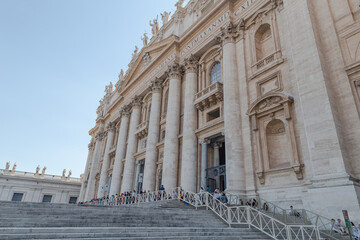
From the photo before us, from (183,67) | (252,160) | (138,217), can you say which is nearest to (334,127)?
(252,160)

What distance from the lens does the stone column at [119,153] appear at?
86.6 feet

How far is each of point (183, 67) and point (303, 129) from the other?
12.5 metres

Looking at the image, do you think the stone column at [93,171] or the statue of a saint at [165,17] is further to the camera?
the stone column at [93,171]

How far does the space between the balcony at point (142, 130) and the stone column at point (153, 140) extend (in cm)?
203

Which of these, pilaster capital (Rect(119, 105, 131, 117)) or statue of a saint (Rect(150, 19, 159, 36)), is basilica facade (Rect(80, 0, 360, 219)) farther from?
pilaster capital (Rect(119, 105, 131, 117))

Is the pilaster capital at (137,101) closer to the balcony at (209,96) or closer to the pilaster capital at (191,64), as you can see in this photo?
the pilaster capital at (191,64)

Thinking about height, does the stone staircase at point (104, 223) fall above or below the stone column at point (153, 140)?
below

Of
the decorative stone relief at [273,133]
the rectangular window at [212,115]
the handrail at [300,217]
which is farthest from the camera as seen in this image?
the rectangular window at [212,115]

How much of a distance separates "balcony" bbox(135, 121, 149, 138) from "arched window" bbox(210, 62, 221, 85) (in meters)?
8.75

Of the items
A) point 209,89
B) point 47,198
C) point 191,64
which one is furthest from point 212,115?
point 47,198

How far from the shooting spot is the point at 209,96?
17172mm

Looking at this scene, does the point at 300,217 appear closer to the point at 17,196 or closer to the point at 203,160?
the point at 203,160

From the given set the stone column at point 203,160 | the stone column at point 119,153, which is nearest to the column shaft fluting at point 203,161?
the stone column at point 203,160

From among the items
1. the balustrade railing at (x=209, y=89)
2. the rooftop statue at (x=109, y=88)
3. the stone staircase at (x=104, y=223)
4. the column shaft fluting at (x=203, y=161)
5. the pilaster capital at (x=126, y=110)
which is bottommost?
the stone staircase at (x=104, y=223)
